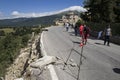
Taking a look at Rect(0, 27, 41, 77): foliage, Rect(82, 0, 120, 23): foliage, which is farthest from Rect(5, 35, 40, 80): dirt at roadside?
Rect(82, 0, 120, 23): foliage

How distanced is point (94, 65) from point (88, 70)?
44.0 inches

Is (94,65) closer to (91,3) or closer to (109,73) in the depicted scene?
(109,73)

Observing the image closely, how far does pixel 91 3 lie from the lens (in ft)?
181

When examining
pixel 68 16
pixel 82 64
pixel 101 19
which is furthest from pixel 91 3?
pixel 68 16

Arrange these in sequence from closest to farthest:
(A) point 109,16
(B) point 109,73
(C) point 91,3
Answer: (B) point 109,73 < (A) point 109,16 < (C) point 91,3

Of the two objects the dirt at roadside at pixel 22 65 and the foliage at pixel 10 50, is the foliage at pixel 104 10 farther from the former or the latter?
the dirt at roadside at pixel 22 65

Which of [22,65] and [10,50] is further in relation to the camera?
[10,50]

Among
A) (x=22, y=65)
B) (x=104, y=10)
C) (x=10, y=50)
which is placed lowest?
(x=10, y=50)

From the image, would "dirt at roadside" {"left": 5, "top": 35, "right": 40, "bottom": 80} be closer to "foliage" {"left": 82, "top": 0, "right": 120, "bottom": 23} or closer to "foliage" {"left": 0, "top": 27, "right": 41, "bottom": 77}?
"foliage" {"left": 0, "top": 27, "right": 41, "bottom": 77}

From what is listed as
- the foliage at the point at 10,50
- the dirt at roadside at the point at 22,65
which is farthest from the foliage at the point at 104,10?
the dirt at roadside at the point at 22,65

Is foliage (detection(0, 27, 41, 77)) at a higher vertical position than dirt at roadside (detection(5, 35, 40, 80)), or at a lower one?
lower

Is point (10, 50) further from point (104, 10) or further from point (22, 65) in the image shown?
point (22, 65)

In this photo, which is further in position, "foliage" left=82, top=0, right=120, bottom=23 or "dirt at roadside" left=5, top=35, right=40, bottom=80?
"foliage" left=82, top=0, right=120, bottom=23

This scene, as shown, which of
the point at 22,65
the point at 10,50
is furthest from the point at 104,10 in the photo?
the point at 22,65
